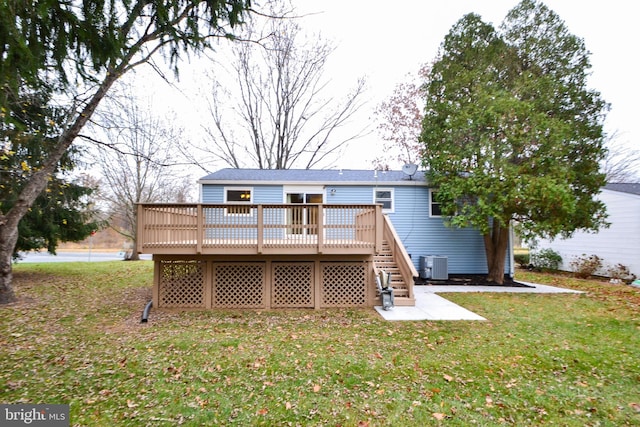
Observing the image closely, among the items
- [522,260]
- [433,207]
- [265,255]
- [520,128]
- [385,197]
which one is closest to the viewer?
[265,255]

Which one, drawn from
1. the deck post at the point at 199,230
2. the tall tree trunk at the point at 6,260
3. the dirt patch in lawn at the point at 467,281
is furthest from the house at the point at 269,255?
the tall tree trunk at the point at 6,260

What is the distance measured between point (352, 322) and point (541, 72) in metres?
9.96

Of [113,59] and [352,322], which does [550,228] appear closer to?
[352,322]

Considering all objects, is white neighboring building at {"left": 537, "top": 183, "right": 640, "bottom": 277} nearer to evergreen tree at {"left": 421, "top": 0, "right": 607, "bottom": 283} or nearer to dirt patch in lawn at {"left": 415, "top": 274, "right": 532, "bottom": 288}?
dirt patch in lawn at {"left": 415, "top": 274, "right": 532, "bottom": 288}

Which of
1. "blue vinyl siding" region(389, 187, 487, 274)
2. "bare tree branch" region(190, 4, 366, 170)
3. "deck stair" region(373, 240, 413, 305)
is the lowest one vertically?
"deck stair" region(373, 240, 413, 305)

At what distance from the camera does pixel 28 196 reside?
6547 millimetres

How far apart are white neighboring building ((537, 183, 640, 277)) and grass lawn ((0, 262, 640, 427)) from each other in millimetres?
7358

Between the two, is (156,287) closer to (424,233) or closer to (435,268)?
(435,268)

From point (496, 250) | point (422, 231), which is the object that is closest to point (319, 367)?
point (422, 231)

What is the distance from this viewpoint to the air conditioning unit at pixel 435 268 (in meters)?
10.6

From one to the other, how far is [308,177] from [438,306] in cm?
652

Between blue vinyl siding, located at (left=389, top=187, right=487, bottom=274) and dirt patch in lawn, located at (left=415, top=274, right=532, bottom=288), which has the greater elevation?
blue vinyl siding, located at (left=389, top=187, right=487, bottom=274)

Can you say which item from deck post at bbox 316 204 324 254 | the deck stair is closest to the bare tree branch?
the deck stair

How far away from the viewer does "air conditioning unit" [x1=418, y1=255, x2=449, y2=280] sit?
10.6 metres
